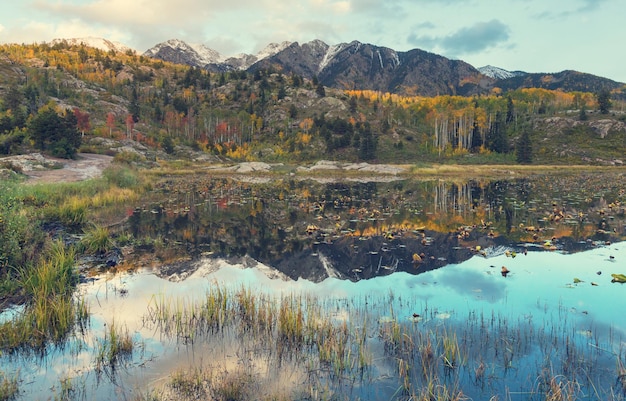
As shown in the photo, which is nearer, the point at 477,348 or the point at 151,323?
the point at 477,348

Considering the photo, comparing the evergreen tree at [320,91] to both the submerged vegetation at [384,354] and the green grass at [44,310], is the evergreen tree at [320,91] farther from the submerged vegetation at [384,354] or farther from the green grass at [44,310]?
the submerged vegetation at [384,354]

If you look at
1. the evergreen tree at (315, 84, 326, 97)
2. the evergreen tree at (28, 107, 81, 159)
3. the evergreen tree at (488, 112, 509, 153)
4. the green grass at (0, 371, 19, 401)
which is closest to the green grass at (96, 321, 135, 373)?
the green grass at (0, 371, 19, 401)

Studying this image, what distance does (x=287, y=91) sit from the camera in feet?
607

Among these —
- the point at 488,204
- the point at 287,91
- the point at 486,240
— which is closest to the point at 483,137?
the point at 287,91

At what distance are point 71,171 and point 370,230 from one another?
47173 mm

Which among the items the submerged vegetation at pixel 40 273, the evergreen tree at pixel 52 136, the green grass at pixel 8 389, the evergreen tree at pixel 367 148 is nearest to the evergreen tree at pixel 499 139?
the evergreen tree at pixel 367 148

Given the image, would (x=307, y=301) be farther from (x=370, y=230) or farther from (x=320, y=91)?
(x=320, y=91)

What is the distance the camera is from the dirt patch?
4419cm

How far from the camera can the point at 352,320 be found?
10867 mm

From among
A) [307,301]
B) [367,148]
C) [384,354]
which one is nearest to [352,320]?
[307,301]

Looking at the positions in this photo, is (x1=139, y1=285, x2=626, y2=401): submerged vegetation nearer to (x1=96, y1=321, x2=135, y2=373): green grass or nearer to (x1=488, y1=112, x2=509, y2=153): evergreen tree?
(x1=96, y1=321, x2=135, y2=373): green grass

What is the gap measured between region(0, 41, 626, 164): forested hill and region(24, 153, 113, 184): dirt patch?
27.7 metres

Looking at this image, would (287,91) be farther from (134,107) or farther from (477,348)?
(477,348)

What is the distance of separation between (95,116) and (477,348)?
154 metres
